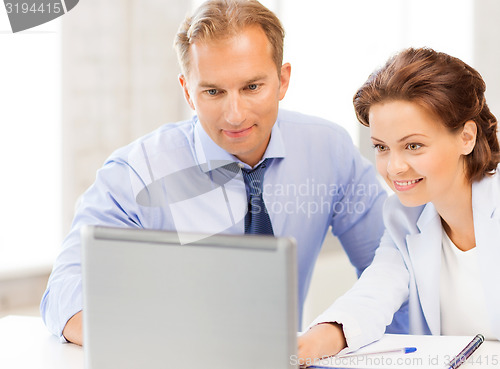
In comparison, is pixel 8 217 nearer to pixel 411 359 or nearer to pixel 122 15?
pixel 122 15

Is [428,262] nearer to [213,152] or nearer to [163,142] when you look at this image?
[213,152]

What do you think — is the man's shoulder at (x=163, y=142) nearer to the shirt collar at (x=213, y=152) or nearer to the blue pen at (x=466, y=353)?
the shirt collar at (x=213, y=152)

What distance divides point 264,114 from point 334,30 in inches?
86.6

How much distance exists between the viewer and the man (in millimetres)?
1684

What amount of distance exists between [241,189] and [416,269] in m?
0.55

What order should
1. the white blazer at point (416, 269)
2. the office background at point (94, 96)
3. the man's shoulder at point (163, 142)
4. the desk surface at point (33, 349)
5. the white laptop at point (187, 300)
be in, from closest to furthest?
1. the white laptop at point (187, 300)
2. the desk surface at point (33, 349)
3. the white blazer at point (416, 269)
4. the man's shoulder at point (163, 142)
5. the office background at point (94, 96)

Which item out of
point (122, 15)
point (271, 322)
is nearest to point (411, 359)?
point (271, 322)

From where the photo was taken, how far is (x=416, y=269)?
1617mm

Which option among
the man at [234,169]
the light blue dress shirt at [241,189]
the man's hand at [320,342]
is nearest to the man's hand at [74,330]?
the man at [234,169]

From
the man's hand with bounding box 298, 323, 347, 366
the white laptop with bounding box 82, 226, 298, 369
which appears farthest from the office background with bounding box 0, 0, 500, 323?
the white laptop with bounding box 82, 226, 298, 369

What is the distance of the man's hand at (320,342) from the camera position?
1.29 metres

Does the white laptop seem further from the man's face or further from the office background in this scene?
the office background

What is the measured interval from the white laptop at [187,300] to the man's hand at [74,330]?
426mm

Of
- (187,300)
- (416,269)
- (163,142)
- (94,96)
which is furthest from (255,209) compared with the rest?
(94,96)
